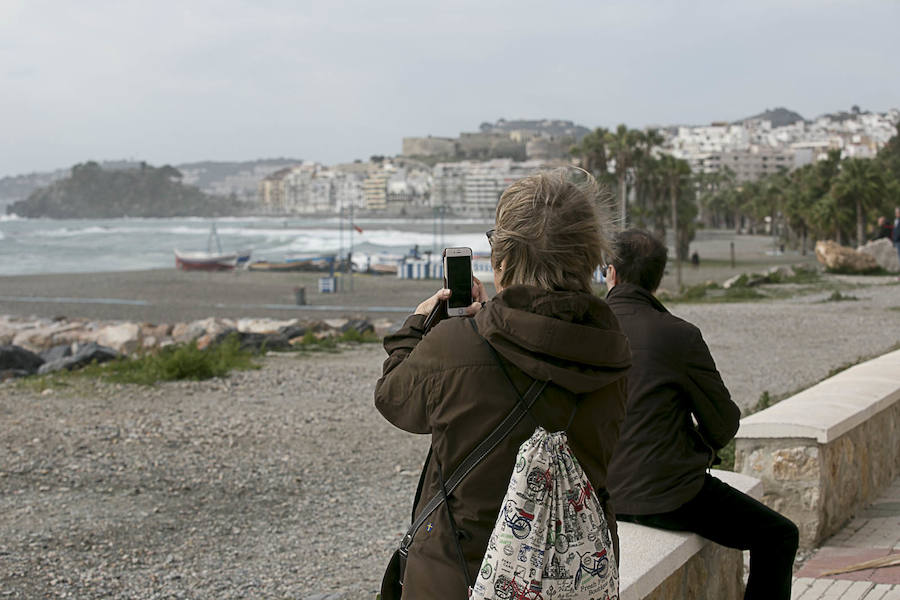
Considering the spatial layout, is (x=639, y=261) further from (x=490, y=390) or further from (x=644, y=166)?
(x=644, y=166)

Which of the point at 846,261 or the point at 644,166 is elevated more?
the point at 644,166

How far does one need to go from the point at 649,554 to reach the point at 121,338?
1659cm

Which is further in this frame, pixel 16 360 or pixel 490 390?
pixel 16 360

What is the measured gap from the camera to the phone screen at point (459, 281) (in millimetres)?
2045

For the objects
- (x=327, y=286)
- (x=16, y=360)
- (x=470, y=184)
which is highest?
(x=470, y=184)

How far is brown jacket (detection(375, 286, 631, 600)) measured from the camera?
72.1 inches

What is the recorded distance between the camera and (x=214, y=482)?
6926 millimetres

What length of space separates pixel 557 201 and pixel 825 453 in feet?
9.91

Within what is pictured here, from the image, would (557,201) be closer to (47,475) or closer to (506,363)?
(506,363)

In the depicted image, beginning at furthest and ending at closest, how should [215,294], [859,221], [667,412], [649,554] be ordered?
[859,221]
[215,294]
[667,412]
[649,554]

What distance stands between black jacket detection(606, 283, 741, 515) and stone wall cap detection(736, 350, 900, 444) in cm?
157

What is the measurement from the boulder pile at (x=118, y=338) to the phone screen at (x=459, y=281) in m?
11.9

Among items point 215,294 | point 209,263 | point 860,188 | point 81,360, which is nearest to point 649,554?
point 81,360

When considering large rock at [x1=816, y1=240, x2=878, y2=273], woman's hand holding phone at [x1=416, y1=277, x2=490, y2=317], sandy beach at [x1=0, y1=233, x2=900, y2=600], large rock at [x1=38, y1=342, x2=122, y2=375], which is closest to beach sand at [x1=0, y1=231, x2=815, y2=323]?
large rock at [x1=816, y1=240, x2=878, y2=273]
